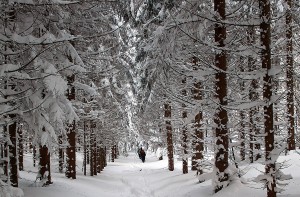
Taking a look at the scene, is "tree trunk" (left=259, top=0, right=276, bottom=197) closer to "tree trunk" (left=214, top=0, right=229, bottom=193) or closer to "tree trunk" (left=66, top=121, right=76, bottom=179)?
"tree trunk" (left=214, top=0, right=229, bottom=193)

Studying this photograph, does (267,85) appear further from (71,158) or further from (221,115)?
(71,158)

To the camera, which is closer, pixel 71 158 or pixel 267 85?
pixel 267 85

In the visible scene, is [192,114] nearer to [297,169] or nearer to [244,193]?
[244,193]

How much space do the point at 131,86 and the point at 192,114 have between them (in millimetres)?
42666

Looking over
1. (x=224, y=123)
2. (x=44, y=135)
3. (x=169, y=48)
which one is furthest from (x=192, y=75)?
(x=44, y=135)

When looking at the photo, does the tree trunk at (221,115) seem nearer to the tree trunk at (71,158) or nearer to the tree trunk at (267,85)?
the tree trunk at (267,85)

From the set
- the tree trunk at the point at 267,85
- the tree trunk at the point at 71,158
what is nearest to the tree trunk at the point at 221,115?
the tree trunk at the point at 267,85

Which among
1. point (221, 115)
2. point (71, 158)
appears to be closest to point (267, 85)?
point (221, 115)

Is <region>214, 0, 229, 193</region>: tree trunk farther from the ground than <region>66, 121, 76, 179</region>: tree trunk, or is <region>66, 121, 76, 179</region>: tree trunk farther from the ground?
<region>214, 0, 229, 193</region>: tree trunk

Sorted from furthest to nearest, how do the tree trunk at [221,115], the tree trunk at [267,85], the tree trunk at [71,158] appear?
1. the tree trunk at [71,158]
2. the tree trunk at [221,115]
3. the tree trunk at [267,85]

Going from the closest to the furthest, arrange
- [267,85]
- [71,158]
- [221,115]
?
[267,85]
[221,115]
[71,158]

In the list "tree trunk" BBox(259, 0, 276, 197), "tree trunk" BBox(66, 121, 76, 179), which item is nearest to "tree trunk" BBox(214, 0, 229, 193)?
"tree trunk" BBox(259, 0, 276, 197)

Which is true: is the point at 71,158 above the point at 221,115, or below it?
below

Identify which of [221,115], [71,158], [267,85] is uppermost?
[267,85]
